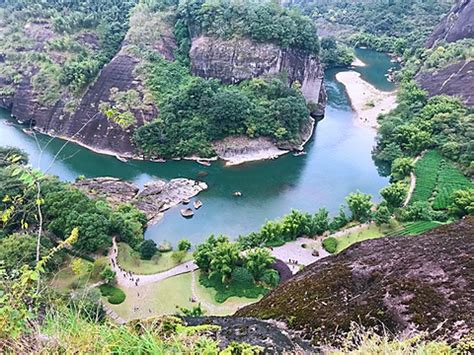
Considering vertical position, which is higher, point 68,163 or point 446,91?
point 446,91

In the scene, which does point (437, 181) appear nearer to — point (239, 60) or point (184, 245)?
point (184, 245)

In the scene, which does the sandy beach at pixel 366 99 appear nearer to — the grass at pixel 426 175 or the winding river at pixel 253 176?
the winding river at pixel 253 176

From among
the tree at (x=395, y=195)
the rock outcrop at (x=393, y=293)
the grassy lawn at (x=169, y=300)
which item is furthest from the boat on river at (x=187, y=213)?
the rock outcrop at (x=393, y=293)

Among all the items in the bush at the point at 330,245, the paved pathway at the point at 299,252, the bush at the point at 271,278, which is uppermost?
the bush at the point at 271,278

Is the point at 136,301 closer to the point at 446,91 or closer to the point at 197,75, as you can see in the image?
the point at 197,75

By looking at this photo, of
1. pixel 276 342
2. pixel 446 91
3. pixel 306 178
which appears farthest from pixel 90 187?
pixel 446 91

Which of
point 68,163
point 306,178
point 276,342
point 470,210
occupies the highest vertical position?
point 276,342

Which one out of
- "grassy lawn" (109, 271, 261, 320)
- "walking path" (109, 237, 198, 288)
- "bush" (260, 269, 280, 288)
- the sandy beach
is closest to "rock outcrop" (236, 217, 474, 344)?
"grassy lawn" (109, 271, 261, 320)

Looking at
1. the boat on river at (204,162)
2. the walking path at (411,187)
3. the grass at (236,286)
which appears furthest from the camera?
the boat on river at (204,162)
